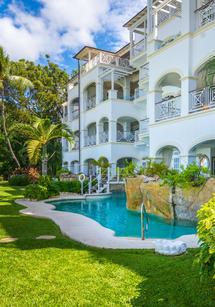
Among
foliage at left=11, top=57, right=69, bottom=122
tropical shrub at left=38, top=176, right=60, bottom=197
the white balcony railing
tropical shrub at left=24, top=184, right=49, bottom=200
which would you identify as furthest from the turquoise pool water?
foliage at left=11, top=57, right=69, bottom=122

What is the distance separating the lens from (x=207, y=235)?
3037mm

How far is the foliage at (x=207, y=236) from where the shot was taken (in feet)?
9.75

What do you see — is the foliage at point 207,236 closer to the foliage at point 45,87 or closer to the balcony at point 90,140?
the balcony at point 90,140

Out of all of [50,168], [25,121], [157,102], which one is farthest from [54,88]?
Result: [157,102]

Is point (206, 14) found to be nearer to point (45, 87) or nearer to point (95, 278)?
point (95, 278)

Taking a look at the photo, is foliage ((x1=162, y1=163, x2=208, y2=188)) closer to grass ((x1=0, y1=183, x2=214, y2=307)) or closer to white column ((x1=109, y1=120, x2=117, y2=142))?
grass ((x1=0, y1=183, x2=214, y2=307))

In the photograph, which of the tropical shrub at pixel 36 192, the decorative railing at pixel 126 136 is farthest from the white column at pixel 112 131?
the tropical shrub at pixel 36 192

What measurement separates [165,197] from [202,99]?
5.73 meters

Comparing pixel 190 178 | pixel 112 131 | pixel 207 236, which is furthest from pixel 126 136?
pixel 207 236

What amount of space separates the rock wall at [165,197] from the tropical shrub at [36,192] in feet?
16.8

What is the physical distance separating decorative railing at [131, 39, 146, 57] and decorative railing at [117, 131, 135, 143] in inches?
261

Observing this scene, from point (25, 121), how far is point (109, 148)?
12876 mm

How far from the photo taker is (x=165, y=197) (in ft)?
37.6

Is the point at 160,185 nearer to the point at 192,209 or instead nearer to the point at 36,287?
the point at 192,209
